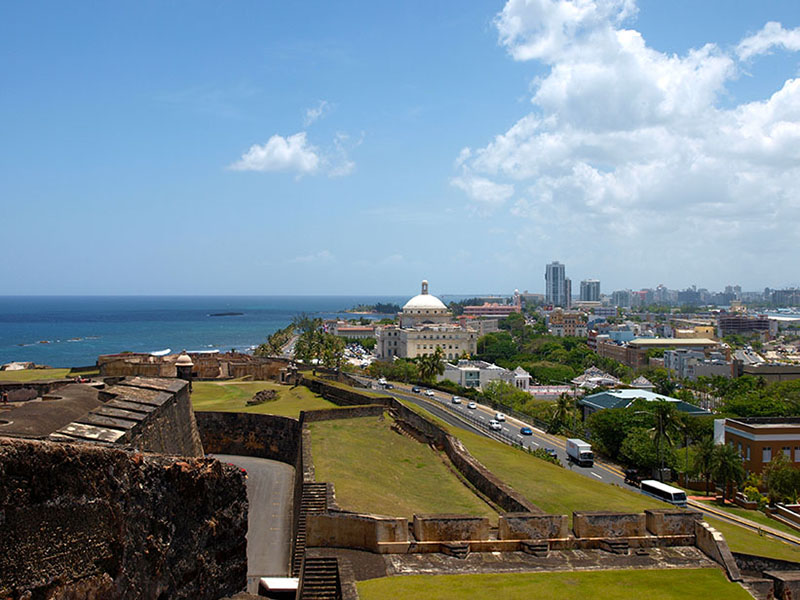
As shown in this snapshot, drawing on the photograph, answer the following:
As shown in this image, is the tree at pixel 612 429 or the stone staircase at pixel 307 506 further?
the tree at pixel 612 429

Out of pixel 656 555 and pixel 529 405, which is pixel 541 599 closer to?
pixel 656 555

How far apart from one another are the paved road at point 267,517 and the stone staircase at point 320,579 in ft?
15.6

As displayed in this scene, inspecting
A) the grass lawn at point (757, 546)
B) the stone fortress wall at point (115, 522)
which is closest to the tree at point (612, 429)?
the grass lawn at point (757, 546)

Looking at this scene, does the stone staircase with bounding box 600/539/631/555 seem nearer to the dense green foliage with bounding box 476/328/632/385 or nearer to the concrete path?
the concrete path

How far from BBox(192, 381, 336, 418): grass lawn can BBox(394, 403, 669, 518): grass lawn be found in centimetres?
826

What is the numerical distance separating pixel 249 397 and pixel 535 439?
647 inches

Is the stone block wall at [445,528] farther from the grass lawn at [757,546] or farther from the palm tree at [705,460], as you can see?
the palm tree at [705,460]

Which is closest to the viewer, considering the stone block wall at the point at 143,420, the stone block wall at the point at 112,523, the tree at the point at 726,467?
the stone block wall at the point at 112,523

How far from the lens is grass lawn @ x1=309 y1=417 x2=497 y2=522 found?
46.7ft

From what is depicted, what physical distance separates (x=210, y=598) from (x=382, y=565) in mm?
2403

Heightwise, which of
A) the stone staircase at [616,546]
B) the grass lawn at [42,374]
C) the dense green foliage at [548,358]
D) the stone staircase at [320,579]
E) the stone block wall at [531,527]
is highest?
the stone block wall at [531,527]

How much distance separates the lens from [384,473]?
57.7 ft

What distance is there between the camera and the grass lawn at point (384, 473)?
14.2m

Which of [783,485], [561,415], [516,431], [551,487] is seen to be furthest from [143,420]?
[561,415]
